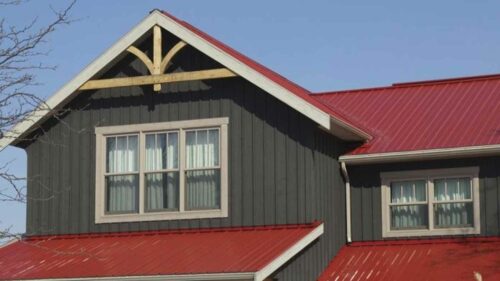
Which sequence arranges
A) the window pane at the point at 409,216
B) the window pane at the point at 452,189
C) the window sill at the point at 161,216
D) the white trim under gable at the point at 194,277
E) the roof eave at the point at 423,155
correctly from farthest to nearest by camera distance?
the window pane at the point at 409,216 < the window pane at the point at 452,189 < the window sill at the point at 161,216 < the roof eave at the point at 423,155 < the white trim under gable at the point at 194,277

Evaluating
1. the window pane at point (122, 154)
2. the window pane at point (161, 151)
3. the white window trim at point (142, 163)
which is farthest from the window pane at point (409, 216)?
the window pane at point (122, 154)

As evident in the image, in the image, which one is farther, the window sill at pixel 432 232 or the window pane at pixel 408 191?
the window pane at pixel 408 191

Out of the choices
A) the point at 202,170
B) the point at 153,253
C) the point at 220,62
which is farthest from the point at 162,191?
the point at 220,62

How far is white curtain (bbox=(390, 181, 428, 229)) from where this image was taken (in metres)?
25.0

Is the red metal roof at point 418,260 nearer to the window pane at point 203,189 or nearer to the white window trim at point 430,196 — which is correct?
the white window trim at point 430,196

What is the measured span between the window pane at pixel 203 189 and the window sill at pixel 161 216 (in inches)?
6.6

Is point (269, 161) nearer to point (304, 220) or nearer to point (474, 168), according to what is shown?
point (304, 220)

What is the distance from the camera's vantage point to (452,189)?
81.1 feet

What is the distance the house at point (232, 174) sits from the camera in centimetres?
2338

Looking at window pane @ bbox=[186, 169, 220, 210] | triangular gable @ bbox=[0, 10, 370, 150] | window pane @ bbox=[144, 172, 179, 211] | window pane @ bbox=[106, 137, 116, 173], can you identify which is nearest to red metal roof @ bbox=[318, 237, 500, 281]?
triangular gable @ bbox=[0, 10, 370, 150]

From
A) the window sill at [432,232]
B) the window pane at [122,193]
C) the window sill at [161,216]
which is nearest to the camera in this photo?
the window sill at [161,216]

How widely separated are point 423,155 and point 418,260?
2.36 metres

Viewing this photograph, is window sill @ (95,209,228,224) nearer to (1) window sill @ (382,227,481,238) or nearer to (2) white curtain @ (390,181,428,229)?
(1) window sill @ (382,227,481,238)

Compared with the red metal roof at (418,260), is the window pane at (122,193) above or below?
above
